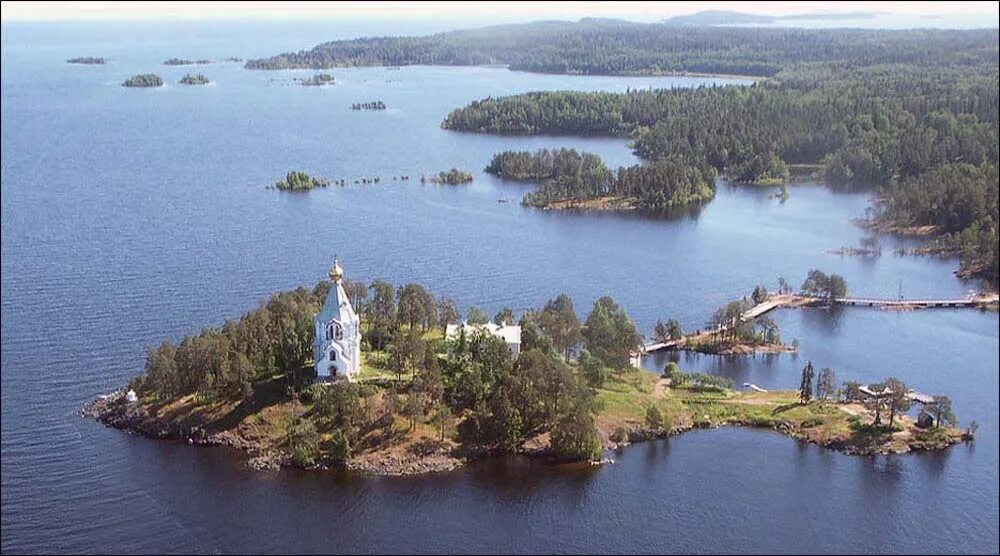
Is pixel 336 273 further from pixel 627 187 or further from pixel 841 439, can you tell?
pixel 627 187

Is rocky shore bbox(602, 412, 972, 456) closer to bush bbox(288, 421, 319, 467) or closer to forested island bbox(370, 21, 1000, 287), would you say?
bush bbox(288, 421, 319, 467)

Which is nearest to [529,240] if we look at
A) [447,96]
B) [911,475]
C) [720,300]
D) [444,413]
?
[720,300]

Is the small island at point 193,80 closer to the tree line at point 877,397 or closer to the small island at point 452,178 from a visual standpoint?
the small island at point 452,178

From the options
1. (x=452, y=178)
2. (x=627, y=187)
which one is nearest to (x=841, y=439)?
(x=627, y=187)

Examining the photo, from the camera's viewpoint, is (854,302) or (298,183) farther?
(298,183)

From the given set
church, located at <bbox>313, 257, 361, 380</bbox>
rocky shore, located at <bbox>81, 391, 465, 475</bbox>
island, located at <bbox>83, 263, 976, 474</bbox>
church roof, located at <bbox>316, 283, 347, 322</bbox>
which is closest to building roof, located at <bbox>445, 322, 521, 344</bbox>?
island, located at <bbox>83, 263, 976, 474</bbox>

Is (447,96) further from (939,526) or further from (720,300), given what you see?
(939,526)
